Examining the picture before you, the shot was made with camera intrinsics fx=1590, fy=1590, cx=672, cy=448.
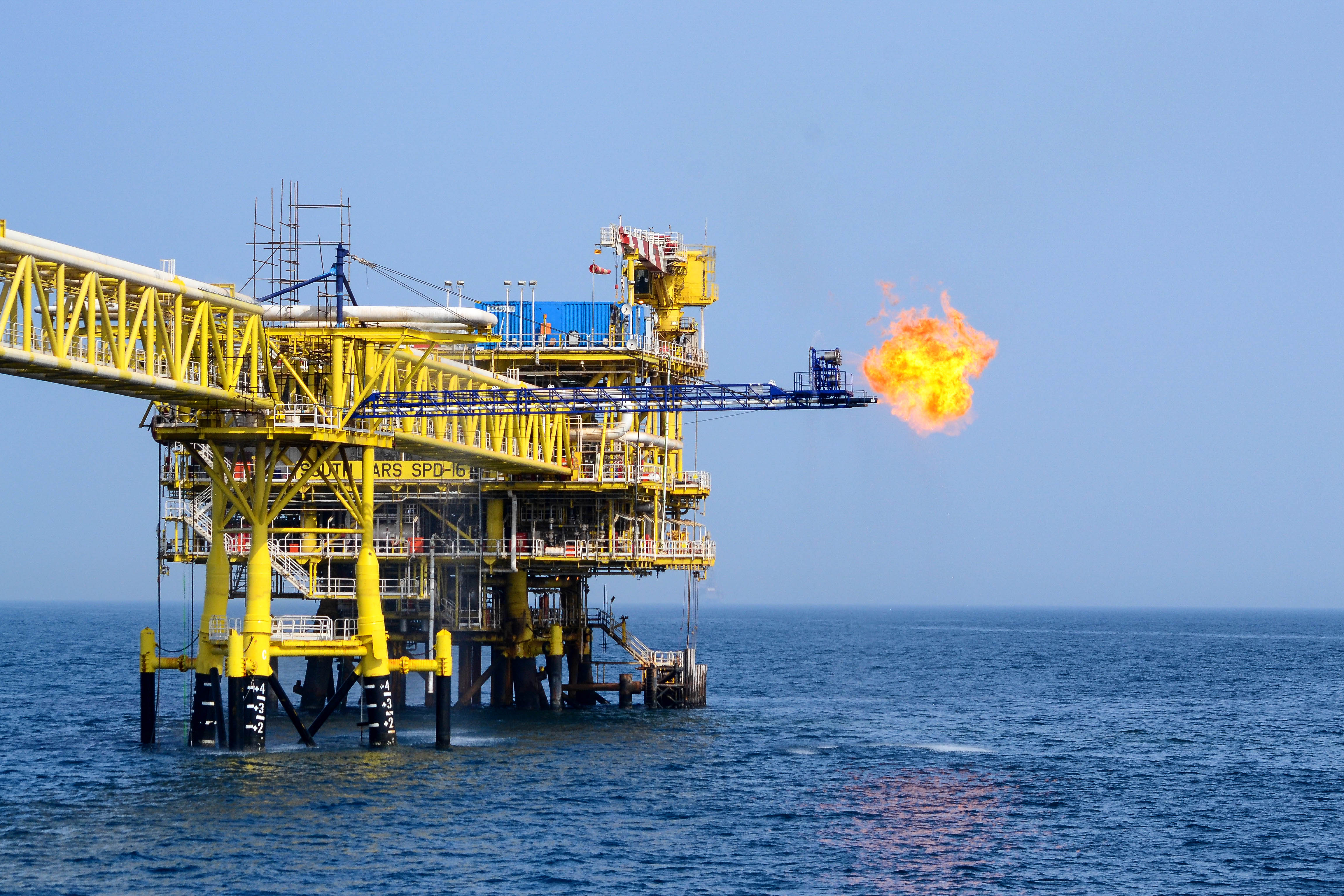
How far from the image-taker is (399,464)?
263 ft

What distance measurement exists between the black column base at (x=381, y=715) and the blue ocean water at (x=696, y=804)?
90 cm

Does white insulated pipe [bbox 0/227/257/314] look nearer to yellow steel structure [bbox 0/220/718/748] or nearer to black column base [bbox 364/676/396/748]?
yellow steel structure [bbox 0/220/718/748]

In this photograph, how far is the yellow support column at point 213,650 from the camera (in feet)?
194

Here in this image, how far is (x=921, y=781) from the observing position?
59.2 meters

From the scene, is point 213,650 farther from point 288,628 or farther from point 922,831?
point 922,831

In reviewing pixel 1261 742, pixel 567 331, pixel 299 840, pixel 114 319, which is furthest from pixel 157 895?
pixel 1261 742

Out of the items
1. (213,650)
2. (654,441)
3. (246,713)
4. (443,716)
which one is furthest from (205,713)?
(654,441)

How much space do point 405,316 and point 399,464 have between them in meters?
18.1

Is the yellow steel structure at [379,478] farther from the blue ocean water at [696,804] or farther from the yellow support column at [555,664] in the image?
the blue ocean water at [696,804]

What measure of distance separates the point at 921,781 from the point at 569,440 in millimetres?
27758

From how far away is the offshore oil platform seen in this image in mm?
53750

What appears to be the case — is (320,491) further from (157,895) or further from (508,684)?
(157,895)

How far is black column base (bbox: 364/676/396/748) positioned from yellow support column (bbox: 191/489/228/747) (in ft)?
18.2

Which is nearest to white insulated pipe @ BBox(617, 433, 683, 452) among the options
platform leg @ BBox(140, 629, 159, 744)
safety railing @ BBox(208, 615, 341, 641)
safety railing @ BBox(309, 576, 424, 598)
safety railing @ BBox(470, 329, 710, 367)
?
safety railing @ BBox(470, 329, 710, 367)
